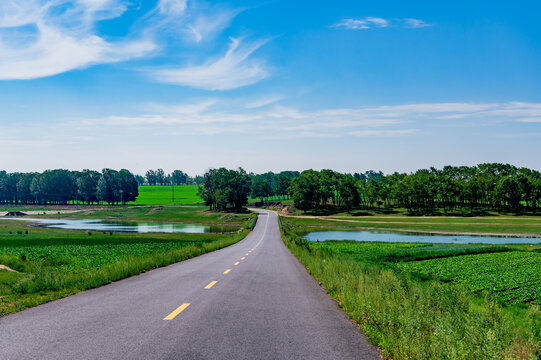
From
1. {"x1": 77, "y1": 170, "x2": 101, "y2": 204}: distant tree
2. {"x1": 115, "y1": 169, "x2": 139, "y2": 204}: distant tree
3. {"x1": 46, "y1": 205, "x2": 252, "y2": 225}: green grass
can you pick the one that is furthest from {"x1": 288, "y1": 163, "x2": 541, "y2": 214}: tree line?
{"x1": 77, "y1": 170, "x2": 101, "y2": 204}: distant tree

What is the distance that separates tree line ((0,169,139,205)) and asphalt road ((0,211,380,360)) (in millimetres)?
180717

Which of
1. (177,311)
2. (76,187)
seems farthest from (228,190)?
(177,311)

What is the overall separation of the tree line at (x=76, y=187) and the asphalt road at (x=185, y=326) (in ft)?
593

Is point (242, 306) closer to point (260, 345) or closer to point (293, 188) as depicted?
point (260, 345)

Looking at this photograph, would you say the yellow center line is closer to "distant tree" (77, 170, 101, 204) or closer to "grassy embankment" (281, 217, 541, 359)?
"grassy embankment" (281, 217, 541, 359)

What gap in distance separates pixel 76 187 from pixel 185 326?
21100cm

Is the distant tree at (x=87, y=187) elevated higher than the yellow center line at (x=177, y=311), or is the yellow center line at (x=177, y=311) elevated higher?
the distant tree at (x=87, y=187)

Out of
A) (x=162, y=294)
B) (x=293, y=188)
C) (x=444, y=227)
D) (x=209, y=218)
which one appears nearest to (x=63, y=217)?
(x=209, y=218)

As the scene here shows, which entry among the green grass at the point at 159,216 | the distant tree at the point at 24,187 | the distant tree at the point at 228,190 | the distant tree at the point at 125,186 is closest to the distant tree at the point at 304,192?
the green grass at the point at 159,216

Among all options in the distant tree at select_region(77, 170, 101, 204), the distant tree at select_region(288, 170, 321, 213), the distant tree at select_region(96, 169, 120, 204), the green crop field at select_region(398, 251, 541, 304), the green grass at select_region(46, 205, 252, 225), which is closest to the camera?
the green crop field at select_region(398, 251, 541, 304)

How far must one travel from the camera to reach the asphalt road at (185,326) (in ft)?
19.5

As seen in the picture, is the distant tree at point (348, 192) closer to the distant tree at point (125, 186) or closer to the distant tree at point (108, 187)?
the distant tree at point (125, 186)

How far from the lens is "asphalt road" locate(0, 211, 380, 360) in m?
5.94

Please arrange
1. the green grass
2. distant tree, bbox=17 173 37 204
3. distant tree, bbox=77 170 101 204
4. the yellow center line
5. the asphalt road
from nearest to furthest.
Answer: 1. the asphalt road
2. the yellow center line
3. the green grass
4. distant tree, bbox=77 170 101 204
5. distant tree, bbox=17 173 37 204
